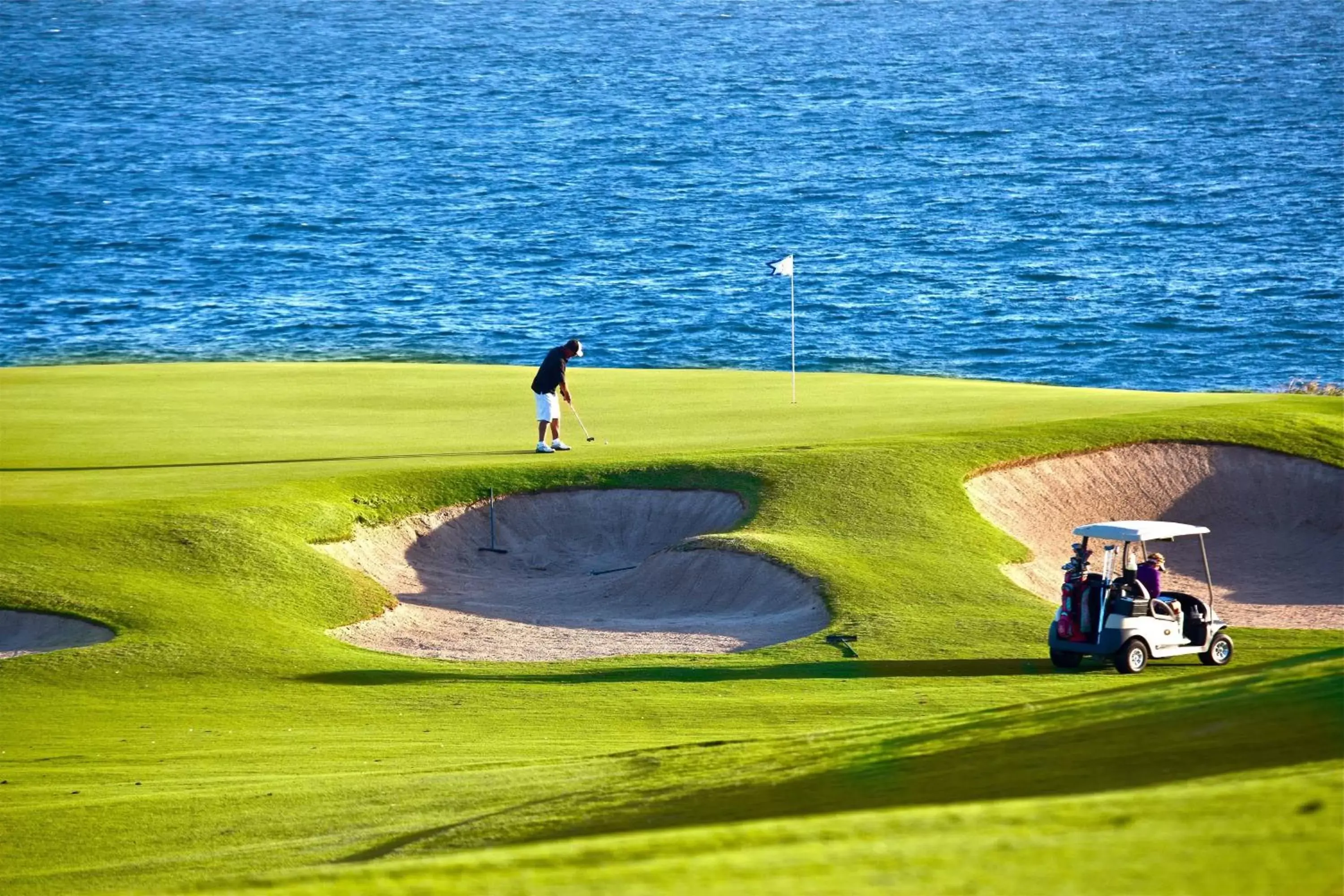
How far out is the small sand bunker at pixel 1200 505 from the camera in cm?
2295

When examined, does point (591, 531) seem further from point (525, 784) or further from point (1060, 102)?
point (1060, 102)

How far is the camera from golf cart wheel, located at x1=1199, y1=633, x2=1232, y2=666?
57.4 ft

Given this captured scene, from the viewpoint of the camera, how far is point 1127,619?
16.9 meters


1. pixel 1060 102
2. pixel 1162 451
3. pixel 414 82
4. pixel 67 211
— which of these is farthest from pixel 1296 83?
pixel 1162 451

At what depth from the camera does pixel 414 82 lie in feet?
A: 379

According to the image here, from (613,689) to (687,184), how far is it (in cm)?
7717

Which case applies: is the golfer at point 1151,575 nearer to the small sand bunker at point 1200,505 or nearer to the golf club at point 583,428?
the small sand bunker at point 1200,505

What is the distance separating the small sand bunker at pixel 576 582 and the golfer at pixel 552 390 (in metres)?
1.94

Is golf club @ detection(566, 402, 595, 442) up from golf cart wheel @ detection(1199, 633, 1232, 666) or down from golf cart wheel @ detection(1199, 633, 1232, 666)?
up

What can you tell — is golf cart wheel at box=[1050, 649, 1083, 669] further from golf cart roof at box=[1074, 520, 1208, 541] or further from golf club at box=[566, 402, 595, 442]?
golf club at box=[566, 402, 595, 442]

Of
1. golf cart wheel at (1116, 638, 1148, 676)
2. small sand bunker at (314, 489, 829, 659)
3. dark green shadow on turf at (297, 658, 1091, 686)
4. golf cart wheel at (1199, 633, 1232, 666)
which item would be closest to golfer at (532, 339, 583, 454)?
small sand bunker at (314, 489, 829, 659)

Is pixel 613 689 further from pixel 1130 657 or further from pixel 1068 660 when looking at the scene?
pixel 1130 657

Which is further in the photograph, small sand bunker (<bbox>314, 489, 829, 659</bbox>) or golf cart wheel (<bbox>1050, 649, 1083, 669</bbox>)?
small sand bunker (<bbox>314, 489, 829, 659</bbox>)

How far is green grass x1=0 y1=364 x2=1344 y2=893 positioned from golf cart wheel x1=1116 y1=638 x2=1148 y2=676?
302 millimetres
